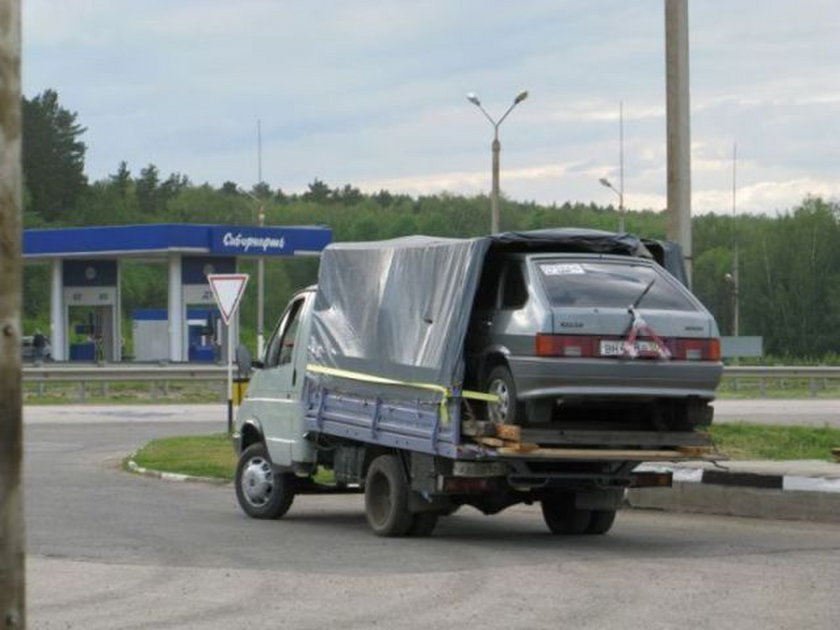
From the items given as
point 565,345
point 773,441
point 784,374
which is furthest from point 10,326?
point 784,374

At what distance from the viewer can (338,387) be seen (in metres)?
15.8

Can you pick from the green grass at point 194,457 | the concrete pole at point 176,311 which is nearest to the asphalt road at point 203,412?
the green grass at point 194,457

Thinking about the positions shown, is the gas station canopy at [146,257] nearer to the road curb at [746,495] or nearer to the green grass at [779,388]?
the green grass at [779,388]

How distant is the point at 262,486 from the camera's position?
655 inches

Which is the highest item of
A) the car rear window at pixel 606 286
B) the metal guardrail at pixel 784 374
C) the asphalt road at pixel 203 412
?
the car rear window at pixel 606 286

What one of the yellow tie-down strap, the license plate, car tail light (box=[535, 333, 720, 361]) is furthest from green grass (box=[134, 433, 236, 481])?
the license plate

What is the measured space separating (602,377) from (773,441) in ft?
31.7

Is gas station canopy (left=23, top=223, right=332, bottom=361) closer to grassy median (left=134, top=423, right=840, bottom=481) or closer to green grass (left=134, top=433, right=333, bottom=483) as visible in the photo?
green grass (left=134, top=433, right=333, bottom=483)

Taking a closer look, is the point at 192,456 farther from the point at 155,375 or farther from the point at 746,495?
the point at 155,375

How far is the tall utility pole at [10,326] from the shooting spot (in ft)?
16.2

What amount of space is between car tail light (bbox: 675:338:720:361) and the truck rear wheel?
8.54ft

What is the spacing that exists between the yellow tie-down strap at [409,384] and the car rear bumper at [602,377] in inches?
20.5

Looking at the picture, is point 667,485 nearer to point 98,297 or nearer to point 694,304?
point 694,304

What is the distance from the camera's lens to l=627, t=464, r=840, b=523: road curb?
1580cm
